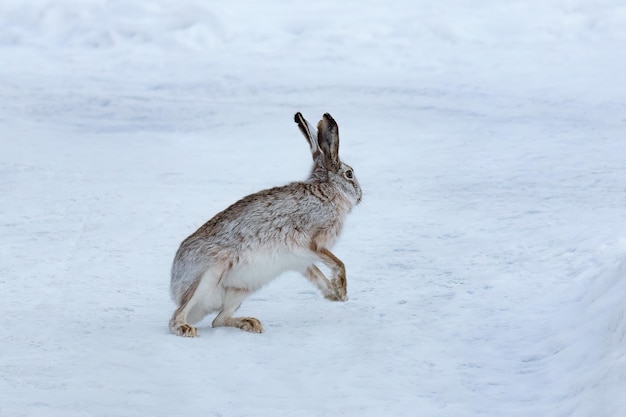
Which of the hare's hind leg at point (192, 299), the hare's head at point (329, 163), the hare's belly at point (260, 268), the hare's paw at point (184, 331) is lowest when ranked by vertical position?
the hare's paw at point (184, 331)

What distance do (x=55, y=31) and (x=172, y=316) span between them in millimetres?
9130

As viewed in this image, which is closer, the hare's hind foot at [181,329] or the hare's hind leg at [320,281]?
the hare's hind foot at [181,329]

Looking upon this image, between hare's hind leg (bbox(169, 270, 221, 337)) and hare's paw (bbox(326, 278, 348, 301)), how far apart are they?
0.56 m

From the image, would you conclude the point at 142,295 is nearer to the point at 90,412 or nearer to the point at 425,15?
the point at 90,412

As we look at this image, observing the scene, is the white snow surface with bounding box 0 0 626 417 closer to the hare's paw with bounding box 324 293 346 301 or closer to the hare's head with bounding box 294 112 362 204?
the hare's paw with bounding box 324 293 346 301

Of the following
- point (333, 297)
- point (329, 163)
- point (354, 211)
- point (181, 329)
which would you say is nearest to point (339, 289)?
point (333, 297)

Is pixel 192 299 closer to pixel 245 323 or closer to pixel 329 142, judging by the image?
pixel 245 323

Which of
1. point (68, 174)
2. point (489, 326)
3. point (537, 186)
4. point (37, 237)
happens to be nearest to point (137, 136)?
point (68, 174)

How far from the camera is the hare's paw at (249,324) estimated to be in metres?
5.20

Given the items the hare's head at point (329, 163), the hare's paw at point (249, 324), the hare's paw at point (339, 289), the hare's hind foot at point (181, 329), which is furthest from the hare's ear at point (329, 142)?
the hare's hind foot at point (181, 329)

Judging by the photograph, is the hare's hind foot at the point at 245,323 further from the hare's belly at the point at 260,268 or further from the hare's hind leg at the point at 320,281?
the hare's hind leg at the point at 320,281

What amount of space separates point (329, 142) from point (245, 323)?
101 cm

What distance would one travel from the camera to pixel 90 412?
162 inches

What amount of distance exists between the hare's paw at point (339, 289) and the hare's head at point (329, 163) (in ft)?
1.62
